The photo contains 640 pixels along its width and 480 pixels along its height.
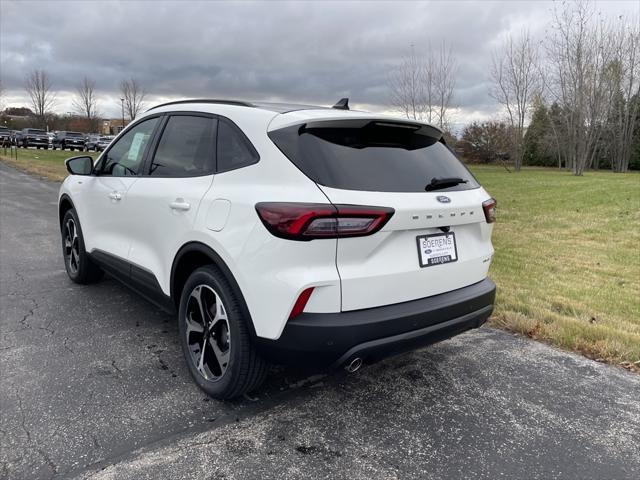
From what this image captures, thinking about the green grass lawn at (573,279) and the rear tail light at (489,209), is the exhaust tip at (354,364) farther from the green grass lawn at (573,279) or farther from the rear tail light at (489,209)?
the green grass lawn at (573,279)

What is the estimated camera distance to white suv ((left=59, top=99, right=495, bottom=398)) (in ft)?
7.72

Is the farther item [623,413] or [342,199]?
[623,413]

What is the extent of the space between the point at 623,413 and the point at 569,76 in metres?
35.8

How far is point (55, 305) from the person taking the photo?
4555 millimetres

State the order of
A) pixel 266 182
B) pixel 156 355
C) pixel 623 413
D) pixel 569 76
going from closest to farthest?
1. pixel 266 182
2. pixel 623 413
3. pixel 156 355
4. pixel 569 76

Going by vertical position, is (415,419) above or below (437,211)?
below

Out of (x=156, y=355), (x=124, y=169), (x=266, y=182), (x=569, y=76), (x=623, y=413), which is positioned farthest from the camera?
(x=569, y=76)

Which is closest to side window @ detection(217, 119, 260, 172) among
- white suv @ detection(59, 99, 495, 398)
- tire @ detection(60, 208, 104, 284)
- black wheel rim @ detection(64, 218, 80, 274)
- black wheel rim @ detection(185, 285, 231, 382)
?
white suv @ detection(59, 99, 495, 398)

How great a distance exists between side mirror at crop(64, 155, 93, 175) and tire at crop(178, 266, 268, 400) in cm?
212

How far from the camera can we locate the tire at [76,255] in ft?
16.0

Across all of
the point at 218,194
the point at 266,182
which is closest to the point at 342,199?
the point at 266,182

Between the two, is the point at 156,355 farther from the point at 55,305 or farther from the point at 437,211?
the point at 437,211

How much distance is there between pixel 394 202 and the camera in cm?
246

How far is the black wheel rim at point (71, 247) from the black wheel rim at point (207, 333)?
2.51 metres
